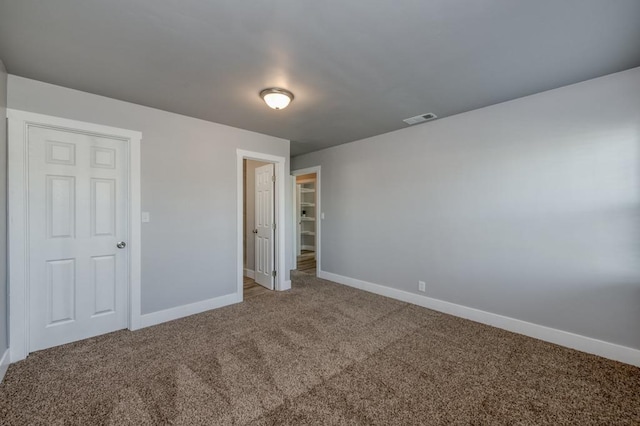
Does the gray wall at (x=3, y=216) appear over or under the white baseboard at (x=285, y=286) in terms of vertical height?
over

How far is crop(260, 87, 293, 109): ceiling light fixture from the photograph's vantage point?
260 centimetres

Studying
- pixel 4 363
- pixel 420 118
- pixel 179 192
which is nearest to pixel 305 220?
pixel 179 192

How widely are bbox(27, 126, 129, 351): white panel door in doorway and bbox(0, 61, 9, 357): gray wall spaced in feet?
0.62

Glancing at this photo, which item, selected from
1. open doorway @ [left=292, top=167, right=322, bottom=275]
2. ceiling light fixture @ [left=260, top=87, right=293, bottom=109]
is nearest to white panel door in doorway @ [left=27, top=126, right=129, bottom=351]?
ceiling light fixture @ [left=260, top=87, right=293, bottom=109]

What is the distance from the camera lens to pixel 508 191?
2.99 metres

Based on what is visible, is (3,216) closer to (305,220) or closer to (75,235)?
(75,235)

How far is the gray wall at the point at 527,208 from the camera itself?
239cm

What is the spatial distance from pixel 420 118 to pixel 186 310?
12.5ft

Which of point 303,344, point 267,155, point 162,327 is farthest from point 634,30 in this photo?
point 162,327

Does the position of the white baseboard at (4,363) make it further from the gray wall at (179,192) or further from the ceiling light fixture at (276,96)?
the ceiling light fixture at (276,96)

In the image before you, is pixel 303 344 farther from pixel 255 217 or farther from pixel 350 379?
pixel 255 217

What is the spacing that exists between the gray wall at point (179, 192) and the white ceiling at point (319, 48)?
216 millimetres

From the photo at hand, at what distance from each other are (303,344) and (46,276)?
100.0 inches

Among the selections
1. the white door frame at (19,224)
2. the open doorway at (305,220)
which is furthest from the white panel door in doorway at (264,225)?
the white door frame at (19,224)
